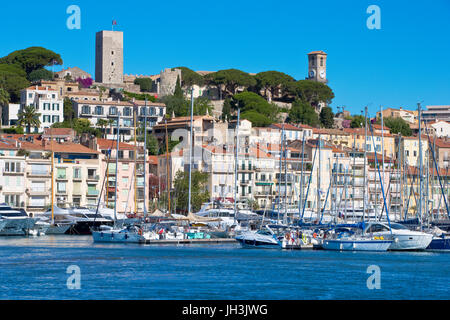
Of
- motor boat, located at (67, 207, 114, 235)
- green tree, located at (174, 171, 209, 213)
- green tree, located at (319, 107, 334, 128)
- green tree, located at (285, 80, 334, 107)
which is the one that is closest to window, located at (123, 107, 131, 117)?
green tree, located at (174, 171, 209, 213)

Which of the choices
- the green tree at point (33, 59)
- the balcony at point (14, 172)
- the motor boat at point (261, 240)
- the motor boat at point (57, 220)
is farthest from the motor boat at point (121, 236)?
the green tree at point (33, 59)

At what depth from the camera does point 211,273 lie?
40.3m

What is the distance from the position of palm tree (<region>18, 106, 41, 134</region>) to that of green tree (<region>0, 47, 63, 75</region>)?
32.6 meters

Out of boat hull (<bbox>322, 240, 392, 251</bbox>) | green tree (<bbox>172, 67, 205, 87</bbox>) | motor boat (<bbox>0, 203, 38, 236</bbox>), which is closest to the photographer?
boat hull (<bbox>322, 240, 392, 251</bbox>)

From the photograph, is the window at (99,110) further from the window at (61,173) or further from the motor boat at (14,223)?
the motor boat at (14,223)

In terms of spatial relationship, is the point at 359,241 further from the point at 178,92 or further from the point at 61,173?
the point at 178,92

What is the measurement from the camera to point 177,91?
14850 cm

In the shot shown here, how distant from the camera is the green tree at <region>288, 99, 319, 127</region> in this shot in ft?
496

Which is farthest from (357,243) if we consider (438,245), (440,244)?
(440,244)

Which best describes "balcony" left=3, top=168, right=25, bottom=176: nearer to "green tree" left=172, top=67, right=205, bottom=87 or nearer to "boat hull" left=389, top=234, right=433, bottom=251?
"boat hull" left=389, top=234, right=433, bottom=251

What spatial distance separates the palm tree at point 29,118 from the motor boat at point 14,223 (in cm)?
4584

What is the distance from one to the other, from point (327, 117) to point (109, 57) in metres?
45.8
